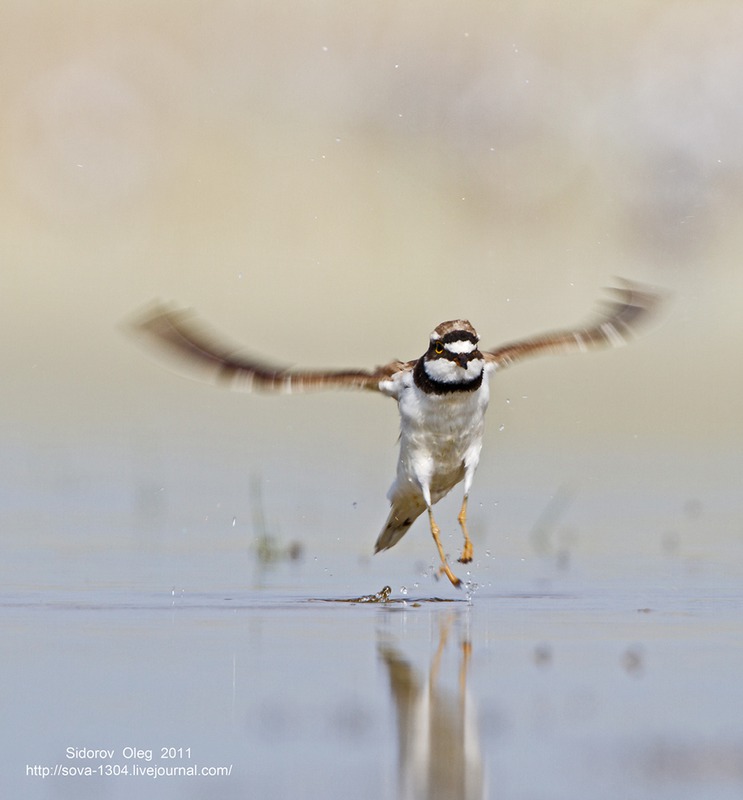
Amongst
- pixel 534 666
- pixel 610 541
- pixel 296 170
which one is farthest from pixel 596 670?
pixel 296 170

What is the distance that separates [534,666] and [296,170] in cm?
2205

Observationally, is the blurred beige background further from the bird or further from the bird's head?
the bird's head

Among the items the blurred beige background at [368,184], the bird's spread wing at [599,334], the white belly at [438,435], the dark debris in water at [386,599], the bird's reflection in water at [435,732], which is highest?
the blurred beige background at [368,184]

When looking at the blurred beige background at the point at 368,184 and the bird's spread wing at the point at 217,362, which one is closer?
the bird's spread wing at the point at 217,362

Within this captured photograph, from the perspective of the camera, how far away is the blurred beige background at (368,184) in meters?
24.1

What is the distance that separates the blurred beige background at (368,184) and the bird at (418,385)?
29.3 feet

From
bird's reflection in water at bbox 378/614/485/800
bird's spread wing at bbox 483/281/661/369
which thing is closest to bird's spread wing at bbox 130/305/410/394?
bird's spread wing at bbox 483/281/661/369

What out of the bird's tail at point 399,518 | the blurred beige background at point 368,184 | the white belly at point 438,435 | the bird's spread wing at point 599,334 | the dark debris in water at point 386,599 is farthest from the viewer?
the blurred beige background at point 368,184

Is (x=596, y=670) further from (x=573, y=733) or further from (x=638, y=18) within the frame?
(x=638, y=18)

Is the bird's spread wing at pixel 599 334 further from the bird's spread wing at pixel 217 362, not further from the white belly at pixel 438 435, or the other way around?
the bird's spread wing at pixel 217 362

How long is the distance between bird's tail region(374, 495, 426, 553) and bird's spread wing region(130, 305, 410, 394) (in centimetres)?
74

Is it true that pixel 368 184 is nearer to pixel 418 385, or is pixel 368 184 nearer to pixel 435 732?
pixel 418 385

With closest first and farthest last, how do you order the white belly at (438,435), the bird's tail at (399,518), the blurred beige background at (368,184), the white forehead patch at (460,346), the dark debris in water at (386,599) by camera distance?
the dark debris in water at (386,599)
the white forehead patch at (460,346)
the white belly at (438,435)
the bird's tail at (399,518)
the blurred beige background at (368,184)

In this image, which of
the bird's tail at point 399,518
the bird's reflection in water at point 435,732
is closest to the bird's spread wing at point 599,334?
the bird's tail at point 399,518
